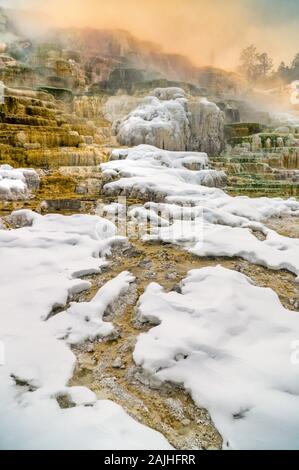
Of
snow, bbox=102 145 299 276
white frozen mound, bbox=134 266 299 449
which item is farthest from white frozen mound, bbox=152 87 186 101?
white frozen mound, bbox=134 266 299 449

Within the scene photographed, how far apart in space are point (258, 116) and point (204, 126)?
18142 millimetres

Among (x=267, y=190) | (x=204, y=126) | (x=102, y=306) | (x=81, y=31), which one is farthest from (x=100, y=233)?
(x=81, y=31)

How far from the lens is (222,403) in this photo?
76.4 inches

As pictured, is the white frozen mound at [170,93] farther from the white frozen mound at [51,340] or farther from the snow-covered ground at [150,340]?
the white frozen mound at [51,340]

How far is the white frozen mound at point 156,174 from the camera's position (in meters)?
8.60

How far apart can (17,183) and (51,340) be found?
6.42 meters

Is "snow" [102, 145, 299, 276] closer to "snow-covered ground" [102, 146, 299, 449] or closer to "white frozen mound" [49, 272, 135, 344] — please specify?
"snow-covered ground" [102, 146, 299, 449]

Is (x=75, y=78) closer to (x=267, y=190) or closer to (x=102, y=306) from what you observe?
(x=267, y=190)

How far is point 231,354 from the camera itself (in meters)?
2.31

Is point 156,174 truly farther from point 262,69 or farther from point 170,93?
point 262,69

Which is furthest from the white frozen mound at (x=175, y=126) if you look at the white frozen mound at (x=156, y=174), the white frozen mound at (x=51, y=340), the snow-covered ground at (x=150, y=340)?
the white frozen mound at (x=51, y=340)

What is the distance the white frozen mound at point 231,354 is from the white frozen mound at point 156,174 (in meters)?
5.43

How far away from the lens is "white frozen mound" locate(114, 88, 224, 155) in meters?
16.8

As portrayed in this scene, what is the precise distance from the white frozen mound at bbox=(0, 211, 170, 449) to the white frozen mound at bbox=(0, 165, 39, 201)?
3144 mm
